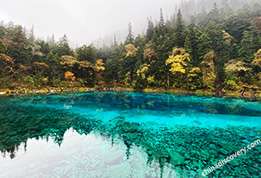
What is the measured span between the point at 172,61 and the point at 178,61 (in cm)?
115

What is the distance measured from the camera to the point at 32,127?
7.12 m

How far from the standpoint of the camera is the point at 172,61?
23922 mm

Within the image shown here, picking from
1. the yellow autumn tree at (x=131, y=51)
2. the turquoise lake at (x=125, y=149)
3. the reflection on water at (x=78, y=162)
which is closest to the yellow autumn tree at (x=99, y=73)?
the yellow autumn tree at (x=131, y=51)

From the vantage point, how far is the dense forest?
2066cm

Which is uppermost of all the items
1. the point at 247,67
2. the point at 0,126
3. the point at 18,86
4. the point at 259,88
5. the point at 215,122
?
the point at 247,67

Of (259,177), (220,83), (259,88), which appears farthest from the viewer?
(220,83)

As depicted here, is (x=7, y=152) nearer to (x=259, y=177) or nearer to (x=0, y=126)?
(x=0, y=126)

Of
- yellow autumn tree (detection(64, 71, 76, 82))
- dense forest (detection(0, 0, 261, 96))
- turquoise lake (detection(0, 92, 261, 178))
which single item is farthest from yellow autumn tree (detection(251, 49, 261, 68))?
yellow autumn tree (detection(64, 71, 76, 82))

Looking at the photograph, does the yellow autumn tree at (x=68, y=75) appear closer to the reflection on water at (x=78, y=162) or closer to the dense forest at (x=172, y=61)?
the dense forest at (x=172, y=61)

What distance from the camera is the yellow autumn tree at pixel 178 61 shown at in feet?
75.6

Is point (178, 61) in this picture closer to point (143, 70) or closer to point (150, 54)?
point (150, 54)

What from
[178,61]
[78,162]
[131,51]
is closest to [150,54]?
[178,61]

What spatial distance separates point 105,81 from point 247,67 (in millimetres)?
33487

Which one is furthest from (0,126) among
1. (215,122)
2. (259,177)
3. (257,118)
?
(257,118)
